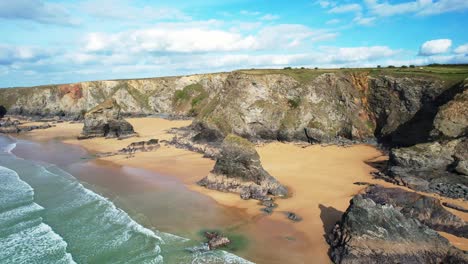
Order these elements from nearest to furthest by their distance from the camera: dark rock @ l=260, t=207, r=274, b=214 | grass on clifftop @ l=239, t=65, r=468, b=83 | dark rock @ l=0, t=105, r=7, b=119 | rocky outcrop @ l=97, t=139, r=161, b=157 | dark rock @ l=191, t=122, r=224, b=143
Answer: dark rock @ l=260, t=207, r=274, b=214 → grass on clifftop @ l=239, t=65, r=468, b=83 → rocky outcrop @ l=97, t=139, r=161, b=157 → dark rock @ l=191, t=122, r=224, b=143 → dark rock @ l=0, t=105, r=7, b=119

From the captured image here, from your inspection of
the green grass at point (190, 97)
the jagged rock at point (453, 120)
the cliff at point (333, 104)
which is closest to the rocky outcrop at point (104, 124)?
the cliff at point (333, 104)

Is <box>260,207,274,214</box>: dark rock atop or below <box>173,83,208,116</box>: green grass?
below

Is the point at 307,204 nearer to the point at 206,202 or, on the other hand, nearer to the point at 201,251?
the point at 206,202

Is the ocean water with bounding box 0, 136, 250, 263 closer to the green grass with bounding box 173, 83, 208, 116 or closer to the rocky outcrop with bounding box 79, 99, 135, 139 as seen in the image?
the rocky outcrop with bounding box 79, 99, 135, 139

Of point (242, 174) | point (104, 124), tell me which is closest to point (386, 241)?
point (242, 174)

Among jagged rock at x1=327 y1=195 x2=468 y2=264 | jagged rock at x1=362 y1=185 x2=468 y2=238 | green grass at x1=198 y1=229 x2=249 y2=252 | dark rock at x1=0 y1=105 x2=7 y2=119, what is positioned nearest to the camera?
jagged rock at x1=327 y1=195 x2=468 y2=264

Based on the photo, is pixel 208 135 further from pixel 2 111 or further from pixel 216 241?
pixel 2 111

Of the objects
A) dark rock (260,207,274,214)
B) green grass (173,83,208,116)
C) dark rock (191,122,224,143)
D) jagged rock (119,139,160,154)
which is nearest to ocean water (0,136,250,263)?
dark rock (260,207,274,214)
